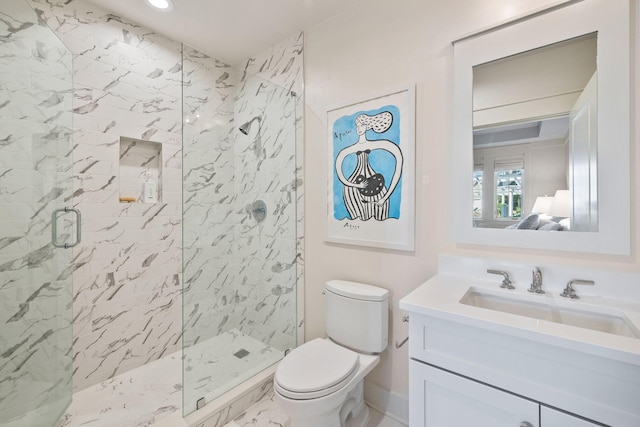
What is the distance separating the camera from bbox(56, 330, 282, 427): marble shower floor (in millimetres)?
1576

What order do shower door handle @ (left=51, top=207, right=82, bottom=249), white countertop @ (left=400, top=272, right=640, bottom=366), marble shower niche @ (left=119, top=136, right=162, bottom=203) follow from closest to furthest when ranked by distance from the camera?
white countertop @ (left=400, top=272, right=640, bottom=366), shower door handle @ (left=51, top=207, right=82, bottom=249), marble shower niche @ (left=119, top=136, right=162, bottom=203)

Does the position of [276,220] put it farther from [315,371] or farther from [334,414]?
[334,414]

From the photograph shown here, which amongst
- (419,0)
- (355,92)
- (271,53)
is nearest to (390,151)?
(355,92)

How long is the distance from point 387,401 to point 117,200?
7.46 feet

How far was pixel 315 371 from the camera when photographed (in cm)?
136

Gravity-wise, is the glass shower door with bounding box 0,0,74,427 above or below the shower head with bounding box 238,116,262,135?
below

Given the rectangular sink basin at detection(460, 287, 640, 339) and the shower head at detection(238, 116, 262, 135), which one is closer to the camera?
the rectangular sink basin at detection(460, 287, 640, 339)

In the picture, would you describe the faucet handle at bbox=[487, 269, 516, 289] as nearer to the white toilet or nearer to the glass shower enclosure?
the white toilet

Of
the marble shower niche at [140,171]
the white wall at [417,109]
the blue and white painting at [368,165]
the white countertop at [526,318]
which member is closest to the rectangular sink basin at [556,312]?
the white countertop at [526,318]

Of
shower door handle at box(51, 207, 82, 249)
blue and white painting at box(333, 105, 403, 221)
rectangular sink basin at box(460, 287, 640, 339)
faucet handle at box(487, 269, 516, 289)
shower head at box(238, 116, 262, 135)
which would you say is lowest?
rectangular sink basin at box(460, 287, 640, 339)

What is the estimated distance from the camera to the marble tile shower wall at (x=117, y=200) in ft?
5.89

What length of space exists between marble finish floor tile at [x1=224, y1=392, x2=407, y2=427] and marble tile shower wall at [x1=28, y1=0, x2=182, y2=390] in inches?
38.4

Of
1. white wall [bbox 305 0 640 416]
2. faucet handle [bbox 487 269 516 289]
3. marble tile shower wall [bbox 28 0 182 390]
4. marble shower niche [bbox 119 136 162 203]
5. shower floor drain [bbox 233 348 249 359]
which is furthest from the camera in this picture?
marble shower niche [bbox 119 136 162 203]

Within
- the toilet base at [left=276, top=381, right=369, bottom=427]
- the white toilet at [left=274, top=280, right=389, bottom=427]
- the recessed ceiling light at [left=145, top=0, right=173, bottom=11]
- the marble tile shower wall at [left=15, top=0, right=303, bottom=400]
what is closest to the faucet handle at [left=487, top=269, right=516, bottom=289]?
the white toilet at [left=274, top=280, right=389, bottom=427]
